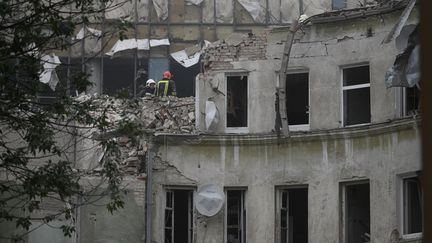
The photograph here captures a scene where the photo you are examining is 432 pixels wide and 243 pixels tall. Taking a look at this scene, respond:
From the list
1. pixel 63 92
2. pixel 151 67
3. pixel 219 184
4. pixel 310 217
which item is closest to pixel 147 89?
pixel 219 184

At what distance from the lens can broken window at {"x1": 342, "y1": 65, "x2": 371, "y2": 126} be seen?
27344 mm

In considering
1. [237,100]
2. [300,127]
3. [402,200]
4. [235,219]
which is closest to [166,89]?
[237,100]

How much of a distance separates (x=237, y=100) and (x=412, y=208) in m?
5.92

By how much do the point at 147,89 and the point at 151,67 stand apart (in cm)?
1255

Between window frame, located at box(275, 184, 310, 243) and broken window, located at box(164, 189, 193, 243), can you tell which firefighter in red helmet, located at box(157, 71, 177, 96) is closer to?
broken window, located at box(164, 189, 193, 243)

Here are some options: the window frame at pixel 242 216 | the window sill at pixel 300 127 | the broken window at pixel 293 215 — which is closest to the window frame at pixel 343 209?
the broken window at pixel 293 215

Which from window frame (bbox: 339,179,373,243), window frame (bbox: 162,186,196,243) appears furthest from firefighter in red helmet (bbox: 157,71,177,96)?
window frame (bbox: 339,179,373,243)

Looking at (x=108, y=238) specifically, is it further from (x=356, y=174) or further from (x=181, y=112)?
(x=356, y=174)

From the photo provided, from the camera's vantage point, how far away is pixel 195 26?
45.8 m

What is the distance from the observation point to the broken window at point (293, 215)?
2808 centimetres

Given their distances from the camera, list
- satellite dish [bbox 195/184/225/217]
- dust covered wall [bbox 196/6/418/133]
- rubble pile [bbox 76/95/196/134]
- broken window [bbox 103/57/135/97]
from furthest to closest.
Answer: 1. broken window [bbox 103/57/135/97]
2. rubble pile [bbox 76/95/196/134]
3. satellite dish [bbox 195/184/225/217]
4. dust covered wall [bbox 196/6/418/133]

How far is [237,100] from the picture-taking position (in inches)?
1145

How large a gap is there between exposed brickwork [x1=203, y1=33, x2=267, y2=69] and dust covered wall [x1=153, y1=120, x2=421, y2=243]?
208 cm

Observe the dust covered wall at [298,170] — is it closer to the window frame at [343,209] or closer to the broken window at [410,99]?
the window frame at [343,209]
